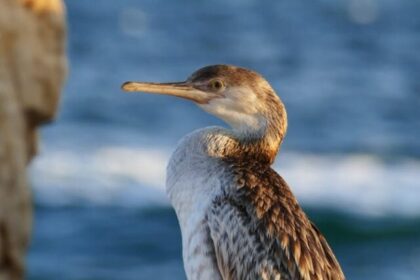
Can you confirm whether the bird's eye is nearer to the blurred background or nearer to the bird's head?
the bird's head

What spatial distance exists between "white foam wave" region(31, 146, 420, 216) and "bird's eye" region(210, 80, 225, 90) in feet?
49.4

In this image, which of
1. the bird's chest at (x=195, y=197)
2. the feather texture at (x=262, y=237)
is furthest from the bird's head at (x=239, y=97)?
the feather texture at (x=262, y=237)

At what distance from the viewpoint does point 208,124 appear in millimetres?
26641

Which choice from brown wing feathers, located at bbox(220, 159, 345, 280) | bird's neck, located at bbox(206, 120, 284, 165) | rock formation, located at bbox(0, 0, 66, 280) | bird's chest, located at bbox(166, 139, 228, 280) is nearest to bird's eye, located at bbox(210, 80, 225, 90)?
bird's neck, located at bbox(206, 120, 284, 165)

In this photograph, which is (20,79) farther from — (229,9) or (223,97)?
(229,9)

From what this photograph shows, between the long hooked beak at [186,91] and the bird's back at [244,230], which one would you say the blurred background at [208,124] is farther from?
the bird's back at [244,230]

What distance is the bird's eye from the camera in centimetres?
953

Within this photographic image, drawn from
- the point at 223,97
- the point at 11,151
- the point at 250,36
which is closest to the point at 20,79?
the point at 11,151

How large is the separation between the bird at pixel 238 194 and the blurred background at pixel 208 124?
12475 millimetres

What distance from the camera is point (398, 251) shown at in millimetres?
23719

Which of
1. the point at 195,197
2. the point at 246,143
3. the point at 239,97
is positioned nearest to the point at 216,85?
the point at 239,97

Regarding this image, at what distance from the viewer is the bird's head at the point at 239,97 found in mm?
9469

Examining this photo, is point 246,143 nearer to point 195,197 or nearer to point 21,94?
point 195,197

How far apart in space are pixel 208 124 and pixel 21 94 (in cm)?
1322
